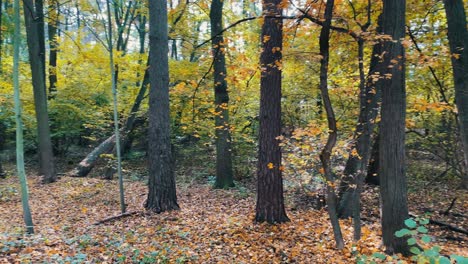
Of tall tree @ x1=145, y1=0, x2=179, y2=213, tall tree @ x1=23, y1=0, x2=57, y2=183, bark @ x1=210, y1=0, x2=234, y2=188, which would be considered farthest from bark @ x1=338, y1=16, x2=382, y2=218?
tall tree @ x1=23, y1=0, x2=57, y2=183

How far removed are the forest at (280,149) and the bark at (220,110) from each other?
0.14ft

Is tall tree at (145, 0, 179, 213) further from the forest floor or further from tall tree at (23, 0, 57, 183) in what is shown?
tall tree at (23, 0, 57, 183)

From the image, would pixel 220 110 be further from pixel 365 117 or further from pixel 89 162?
pixel 89 162

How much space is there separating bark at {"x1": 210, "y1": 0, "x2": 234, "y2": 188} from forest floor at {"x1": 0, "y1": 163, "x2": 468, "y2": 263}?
2.55 feet

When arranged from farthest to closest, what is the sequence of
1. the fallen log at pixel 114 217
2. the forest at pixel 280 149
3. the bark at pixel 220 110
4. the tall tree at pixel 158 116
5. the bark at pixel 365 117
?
1. the bark at pixel 220 110
2. the tall tree at pixel 158 116
3. the fallen log at pixel 114 217
4. the bark at pixel 365 117
5. the forest at pixel 280 149

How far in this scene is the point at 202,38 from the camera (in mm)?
11883

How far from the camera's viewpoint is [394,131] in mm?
4312

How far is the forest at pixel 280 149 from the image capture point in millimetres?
4430

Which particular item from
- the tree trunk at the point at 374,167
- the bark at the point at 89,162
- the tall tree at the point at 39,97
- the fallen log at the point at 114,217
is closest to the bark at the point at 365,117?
the tree trunk at the point at 374,167

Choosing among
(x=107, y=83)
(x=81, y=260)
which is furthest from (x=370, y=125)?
(x=107, y=83)

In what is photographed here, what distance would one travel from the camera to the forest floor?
445cm

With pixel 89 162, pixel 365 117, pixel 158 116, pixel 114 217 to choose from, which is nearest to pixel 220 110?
pixel 158 116

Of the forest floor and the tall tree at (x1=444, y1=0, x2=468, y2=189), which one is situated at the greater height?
the tall tree at (x1=444, y1=0, x2=468, y2=189)

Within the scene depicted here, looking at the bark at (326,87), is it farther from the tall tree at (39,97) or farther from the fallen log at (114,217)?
the tall tree at (39,97)
